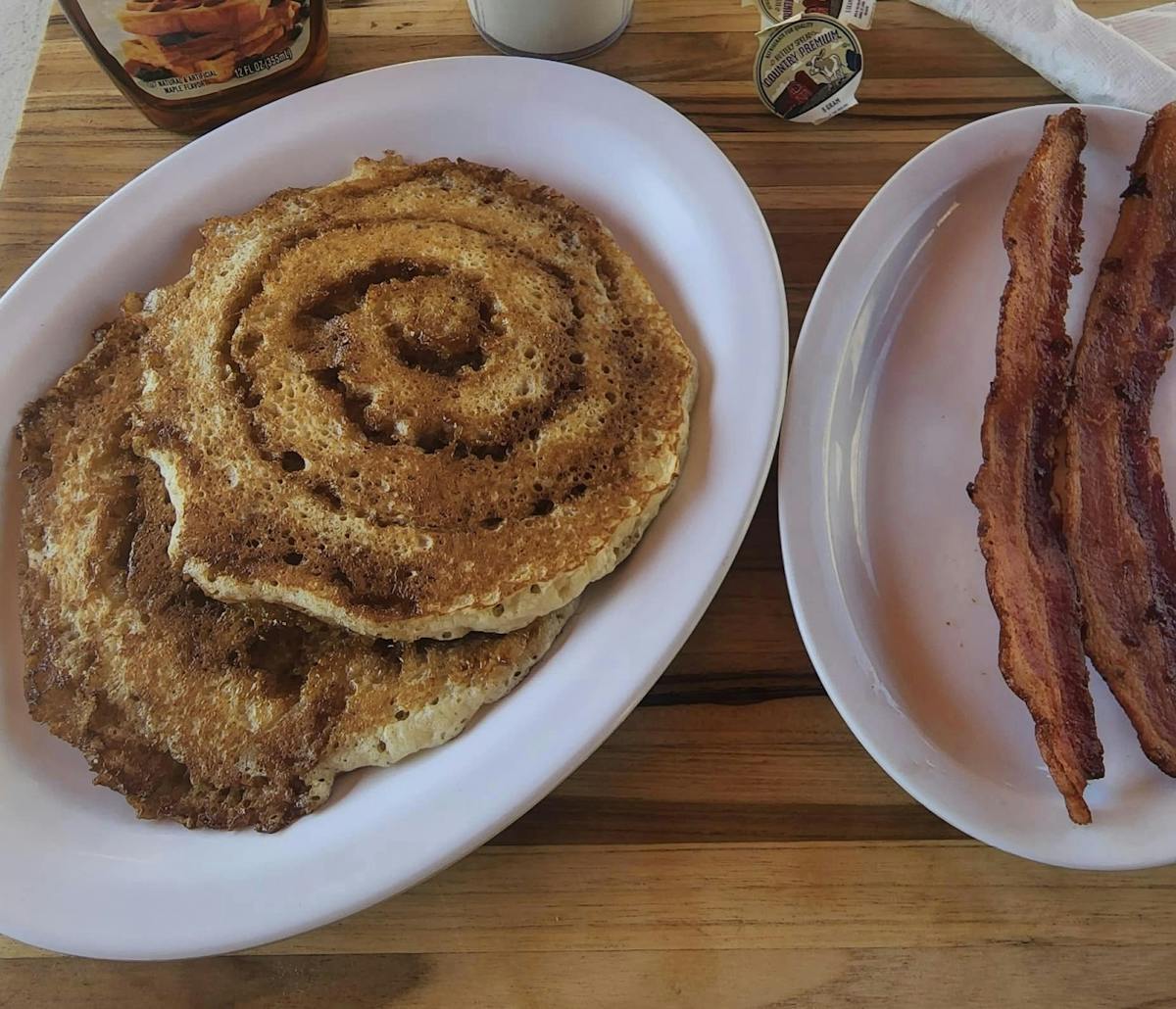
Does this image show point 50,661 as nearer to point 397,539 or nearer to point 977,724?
point 397,539

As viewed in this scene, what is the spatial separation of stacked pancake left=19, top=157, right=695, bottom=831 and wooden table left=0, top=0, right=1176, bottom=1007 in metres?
0.15

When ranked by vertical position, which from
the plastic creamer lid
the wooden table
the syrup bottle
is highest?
the syrup bottle

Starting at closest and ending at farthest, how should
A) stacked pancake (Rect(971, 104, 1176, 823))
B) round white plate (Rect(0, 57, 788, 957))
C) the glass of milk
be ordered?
round white plate (Rect(0, 57, 788, 957))
stacked pancake (Rect(971, 104, 1176, 823))
the glass of milk

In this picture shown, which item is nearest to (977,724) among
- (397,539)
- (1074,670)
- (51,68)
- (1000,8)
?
(1074,670)

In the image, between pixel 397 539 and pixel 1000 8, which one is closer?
pixel 397 539

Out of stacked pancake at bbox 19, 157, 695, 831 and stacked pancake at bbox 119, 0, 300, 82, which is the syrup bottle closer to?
stacked pancake at bbox 119, 0, 300, 82

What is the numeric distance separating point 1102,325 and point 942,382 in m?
0.19

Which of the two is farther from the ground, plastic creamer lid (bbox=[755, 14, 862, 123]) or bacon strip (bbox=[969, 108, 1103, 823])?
plastic creamer lid (bbox=[755, 14, 862, 123])

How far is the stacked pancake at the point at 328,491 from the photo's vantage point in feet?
2.83

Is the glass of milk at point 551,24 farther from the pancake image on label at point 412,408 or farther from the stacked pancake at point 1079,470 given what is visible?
the stacked pancake at point 1079,470

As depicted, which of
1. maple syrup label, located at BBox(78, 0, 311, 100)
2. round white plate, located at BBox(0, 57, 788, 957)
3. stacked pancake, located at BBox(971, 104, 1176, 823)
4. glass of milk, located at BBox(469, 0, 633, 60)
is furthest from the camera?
glass of milk, located at BBox(469, 0, 633, 60)

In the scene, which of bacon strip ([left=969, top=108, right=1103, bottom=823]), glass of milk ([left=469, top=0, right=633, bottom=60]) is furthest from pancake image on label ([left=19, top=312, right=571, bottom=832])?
glass of milk ([left=469, top=0, right=633, bottom=60])

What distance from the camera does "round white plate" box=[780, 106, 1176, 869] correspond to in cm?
87

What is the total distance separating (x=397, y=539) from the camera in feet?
2.91
